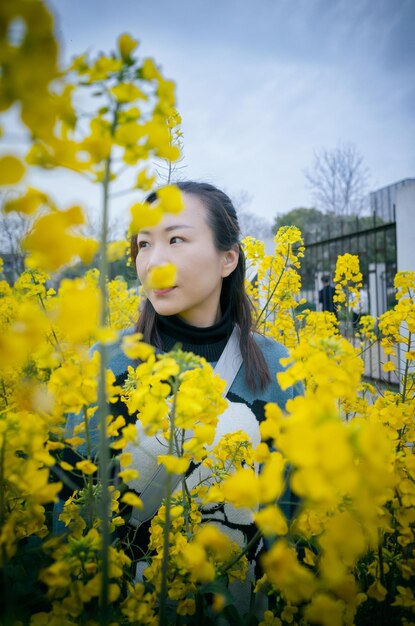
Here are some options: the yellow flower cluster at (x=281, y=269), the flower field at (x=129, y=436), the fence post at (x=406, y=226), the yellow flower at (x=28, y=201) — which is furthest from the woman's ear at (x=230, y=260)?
the fence post at (x=406, y=226)

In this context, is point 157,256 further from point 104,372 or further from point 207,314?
point 104,372

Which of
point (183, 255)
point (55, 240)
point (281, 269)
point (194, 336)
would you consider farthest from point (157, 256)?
Answer: point (281, 269)

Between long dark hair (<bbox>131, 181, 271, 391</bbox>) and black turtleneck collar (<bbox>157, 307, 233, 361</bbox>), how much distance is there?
0.06 meters

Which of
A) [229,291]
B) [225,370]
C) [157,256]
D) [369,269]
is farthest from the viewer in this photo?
[369,269]

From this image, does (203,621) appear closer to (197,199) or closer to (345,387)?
(345,387)

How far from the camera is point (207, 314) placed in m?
1.76

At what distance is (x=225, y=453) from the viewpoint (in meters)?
1.00

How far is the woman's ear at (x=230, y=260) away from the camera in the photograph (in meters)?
1.74

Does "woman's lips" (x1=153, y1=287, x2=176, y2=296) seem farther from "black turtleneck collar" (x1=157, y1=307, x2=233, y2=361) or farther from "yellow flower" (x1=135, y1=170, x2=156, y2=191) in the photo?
"yellow flower" (x1=135, y1=170, x2=156, y2=191)

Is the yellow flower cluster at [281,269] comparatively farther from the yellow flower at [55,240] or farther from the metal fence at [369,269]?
the yellow flower at [55,240]

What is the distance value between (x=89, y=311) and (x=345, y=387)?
1.15 feet

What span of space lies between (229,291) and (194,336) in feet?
1.27

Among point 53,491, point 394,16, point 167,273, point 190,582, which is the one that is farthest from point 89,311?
point 394,16

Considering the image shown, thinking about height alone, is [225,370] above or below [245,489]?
below
